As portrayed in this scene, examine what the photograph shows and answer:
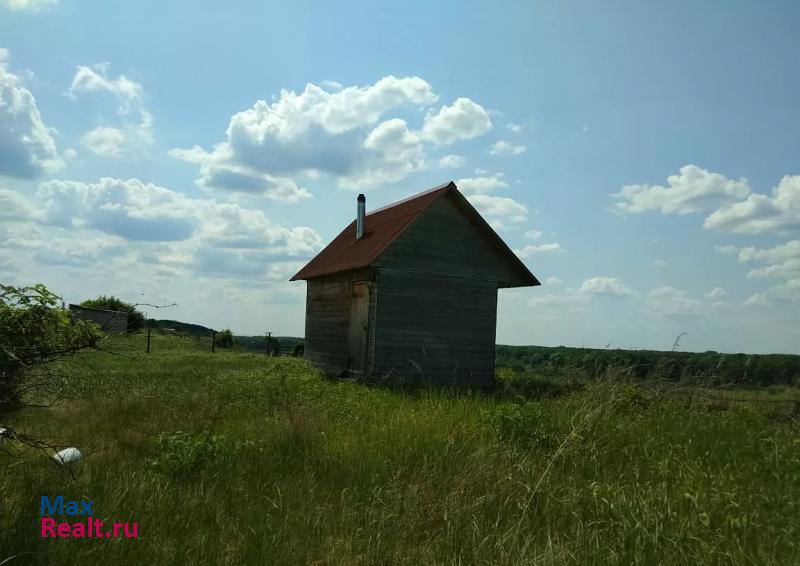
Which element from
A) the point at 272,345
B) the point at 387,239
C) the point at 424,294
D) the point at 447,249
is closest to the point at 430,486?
the point at 424,294

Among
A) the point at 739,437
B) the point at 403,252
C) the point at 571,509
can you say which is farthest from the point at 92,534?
the point at 403,252

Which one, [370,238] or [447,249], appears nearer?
[447,249]

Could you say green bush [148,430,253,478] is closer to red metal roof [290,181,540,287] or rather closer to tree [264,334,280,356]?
red metal roof [290,181,540,287]

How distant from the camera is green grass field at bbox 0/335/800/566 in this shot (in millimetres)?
3961

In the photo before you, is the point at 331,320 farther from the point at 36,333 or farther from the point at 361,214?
the point at 36,333

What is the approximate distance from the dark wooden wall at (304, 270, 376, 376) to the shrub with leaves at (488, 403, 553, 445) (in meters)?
9.24

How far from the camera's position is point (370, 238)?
1905cm

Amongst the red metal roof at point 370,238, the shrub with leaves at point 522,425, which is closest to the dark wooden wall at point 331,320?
the red metal roof at point 370,238

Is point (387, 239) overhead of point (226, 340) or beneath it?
overhead

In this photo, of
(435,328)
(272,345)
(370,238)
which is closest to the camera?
(435,328)

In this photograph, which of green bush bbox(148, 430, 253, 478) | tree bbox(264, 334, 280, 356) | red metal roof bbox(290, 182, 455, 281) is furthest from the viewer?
tree bbox(264, 334, 280, 356)

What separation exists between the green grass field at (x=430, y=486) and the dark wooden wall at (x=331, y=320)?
29.4 feet

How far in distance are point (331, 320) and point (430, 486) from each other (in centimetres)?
1488

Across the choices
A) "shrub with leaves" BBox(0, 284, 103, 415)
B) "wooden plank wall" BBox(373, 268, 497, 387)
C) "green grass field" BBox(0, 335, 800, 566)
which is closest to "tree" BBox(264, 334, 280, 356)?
"wooden plank wall" BBox(373, 268, 497, 387)
